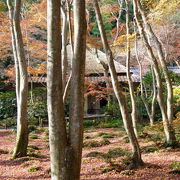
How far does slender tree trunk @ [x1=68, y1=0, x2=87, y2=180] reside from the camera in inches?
152

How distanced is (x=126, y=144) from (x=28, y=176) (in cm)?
485

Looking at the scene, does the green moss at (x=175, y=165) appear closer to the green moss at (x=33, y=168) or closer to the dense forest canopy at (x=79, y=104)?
the dense forest canopy at (x=79, y=104)

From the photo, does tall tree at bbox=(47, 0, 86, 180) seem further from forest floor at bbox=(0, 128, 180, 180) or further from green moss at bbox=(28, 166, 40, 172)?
green moss at bbox=(28, 166, 40, 172)

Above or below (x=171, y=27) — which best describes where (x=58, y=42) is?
below

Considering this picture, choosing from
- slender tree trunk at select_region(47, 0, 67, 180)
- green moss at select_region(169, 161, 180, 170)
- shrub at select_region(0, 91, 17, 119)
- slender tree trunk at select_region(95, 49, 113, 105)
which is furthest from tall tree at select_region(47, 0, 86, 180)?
shrub at select_region(0, 91, 17, 119)

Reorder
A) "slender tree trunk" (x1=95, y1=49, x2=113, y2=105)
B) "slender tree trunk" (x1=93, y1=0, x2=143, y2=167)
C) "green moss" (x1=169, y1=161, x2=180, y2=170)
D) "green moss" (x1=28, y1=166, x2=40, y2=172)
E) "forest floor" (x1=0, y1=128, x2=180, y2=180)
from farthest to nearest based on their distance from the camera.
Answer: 1. "slender tree trunk" (x1=95, y1=49, x2=113, y2=105)
2. "green moss" (x1=28, y1=166, x2=40, y2=172)
3. "green moss" (x1=169, y1=161, x2=180, y2=170)
4. "slender tree trunk" (x1=93, y1=0, x2=143, y2=167)
5. "forest floor" (x1=0, y1=128, x2=180, y2=180)

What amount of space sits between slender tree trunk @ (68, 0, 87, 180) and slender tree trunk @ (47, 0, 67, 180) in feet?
0.45

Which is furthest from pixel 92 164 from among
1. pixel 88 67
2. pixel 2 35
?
pixel 88 67

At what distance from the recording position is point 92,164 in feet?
22.4

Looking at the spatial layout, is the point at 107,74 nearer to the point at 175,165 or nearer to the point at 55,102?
the point at 175,165

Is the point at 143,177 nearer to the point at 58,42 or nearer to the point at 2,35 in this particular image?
the point at 58,42

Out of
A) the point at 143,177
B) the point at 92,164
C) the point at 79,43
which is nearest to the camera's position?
the point at 79,43

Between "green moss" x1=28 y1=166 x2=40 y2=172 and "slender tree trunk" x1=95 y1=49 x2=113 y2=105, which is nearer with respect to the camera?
"green moss" x1=28 y1=166 x2=40 y2=172

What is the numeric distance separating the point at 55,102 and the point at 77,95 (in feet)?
1.21
